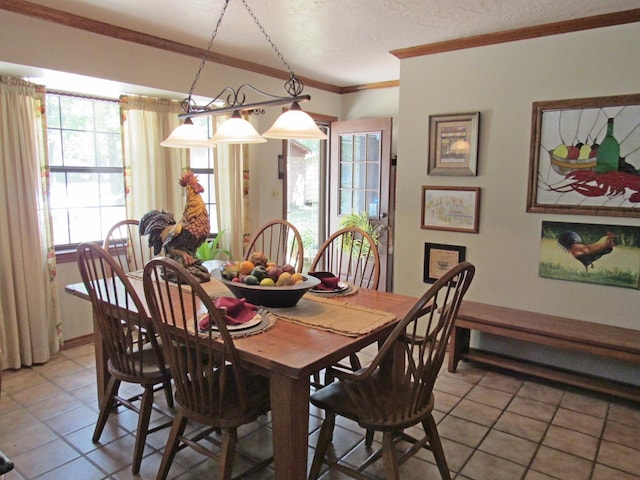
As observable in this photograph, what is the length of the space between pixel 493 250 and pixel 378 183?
5.68 ft

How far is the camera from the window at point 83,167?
3646mm

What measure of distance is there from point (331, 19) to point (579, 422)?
288cm

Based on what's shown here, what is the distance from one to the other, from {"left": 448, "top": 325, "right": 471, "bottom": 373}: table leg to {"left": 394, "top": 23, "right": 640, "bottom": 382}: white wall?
1.10ft

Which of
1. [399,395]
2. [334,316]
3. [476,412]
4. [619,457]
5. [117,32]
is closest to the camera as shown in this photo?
[399,395]

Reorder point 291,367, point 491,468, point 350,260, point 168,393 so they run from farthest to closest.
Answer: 1. point 350,260
2. point 168,393
3. point 491,468
4. point 291,367

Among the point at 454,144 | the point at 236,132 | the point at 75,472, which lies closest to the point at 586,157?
the point at 454,144

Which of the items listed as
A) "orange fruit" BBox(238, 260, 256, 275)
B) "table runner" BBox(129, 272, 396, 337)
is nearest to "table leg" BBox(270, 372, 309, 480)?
"table runner" BBox(129, 272, 396, 337)

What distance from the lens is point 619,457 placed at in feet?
7.79

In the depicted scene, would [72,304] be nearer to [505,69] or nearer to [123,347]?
[123,347]

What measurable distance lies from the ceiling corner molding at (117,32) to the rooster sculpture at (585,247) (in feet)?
9.70

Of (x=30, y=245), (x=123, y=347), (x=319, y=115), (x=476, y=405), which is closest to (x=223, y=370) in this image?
(x=123, y=347)

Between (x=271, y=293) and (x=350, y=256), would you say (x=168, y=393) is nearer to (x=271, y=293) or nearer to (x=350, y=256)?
(x=271, y=293)

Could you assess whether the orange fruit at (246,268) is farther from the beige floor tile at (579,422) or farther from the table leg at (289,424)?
the beige floor tile at (579,422)

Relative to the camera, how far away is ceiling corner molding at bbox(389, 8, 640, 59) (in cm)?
291
